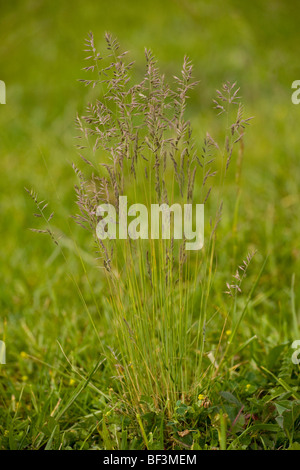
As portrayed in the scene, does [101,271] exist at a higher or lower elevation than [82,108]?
lower

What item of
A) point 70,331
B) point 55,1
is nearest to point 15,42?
point 55,1

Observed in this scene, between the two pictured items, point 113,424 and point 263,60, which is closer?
point 113,424

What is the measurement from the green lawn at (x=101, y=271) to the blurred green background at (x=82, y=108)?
12 millimetres

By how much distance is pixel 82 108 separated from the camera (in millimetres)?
4672

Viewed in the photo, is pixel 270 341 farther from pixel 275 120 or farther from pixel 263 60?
pixel 263 60

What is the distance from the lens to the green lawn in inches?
56.6

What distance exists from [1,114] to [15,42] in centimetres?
142

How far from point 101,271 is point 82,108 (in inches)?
95.8

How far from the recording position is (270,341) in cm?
188

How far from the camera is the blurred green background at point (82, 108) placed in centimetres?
247

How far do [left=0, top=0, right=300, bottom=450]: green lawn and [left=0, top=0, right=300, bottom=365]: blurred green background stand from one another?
0.01m

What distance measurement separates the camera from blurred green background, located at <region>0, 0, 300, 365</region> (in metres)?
2.47

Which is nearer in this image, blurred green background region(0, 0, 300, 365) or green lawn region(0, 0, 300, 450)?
green lawn region(0, 0, 300, 450)
